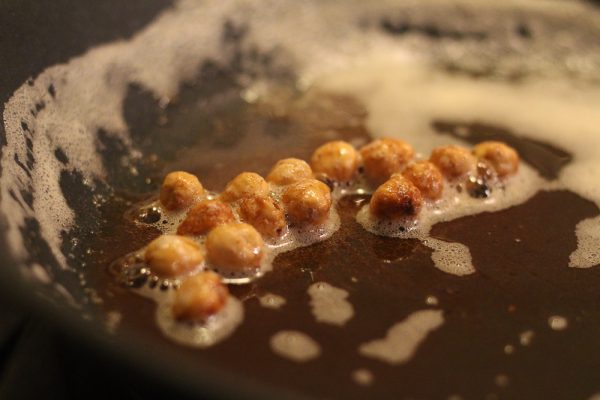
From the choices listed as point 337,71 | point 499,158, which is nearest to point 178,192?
point 499,158

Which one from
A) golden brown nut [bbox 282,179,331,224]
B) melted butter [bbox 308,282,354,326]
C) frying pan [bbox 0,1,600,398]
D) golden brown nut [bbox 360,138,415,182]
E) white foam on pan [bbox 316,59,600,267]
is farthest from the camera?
white foam on pan [bbox 316,59,600,267]

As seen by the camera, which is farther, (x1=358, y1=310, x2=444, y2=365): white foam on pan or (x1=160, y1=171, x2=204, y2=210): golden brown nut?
(x1=160, y1=171, x2=204, y2=210): golden brown nut

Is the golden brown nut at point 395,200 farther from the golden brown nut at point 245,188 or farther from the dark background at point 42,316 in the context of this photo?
the dark background at point 42,316

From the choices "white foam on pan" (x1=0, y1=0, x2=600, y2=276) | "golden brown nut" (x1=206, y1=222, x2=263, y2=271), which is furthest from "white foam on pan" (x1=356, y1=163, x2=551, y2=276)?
"golden brown nut" (x1=206, y1=222, x2=263, y2=271)

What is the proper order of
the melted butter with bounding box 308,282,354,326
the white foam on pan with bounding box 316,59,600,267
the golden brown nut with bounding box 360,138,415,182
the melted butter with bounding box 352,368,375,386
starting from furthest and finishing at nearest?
1. the white foam on pan with bounding box 316,59,600,267
2. the golden brown nut with bounding box 360,138,415,182
3. the melted butter with bounding box 308,282,354,326
4. the melted butter with bounding box 352,368,375,386

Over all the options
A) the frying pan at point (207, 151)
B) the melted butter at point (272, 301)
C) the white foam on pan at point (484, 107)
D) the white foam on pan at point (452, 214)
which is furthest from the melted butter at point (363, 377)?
the white foam on pan at point (484, 107)

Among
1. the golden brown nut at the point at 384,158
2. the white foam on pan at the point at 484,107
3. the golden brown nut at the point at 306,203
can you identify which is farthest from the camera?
the white foam on pan at the point at 484,107

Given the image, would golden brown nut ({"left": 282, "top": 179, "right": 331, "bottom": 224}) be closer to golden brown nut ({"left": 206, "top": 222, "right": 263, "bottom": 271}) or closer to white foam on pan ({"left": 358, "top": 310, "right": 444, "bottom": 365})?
golden brown nut ({"left": 206, "top": 222, "right": 263, "bottom": 271})
